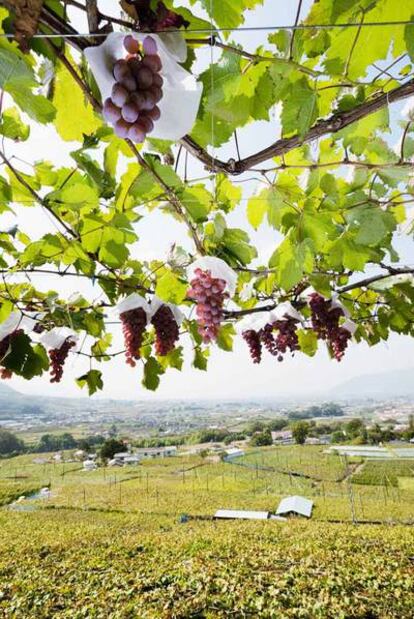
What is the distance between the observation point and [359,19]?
0.69 metres

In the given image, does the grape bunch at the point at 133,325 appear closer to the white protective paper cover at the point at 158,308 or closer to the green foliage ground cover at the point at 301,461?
the white protective paper cover at the point at 158,308

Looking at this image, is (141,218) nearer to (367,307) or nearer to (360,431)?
(367,307)

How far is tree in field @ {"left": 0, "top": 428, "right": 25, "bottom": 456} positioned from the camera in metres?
82.8

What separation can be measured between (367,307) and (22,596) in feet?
39.6

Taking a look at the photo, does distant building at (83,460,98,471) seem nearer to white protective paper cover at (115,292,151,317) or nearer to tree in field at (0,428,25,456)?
tree in field at (0,428,25,456)

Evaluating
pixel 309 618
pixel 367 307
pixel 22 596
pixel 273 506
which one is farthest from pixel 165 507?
pixel 367 307

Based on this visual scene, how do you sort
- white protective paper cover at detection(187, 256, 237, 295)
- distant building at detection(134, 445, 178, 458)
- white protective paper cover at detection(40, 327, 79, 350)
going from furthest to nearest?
distant building at detection(134, 445, 178, 458), white protective paper cover at detection(40, 327, 79, 350), white protective paper cover at detection(187, 256, 237, 295)

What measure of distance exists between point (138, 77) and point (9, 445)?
9995cm

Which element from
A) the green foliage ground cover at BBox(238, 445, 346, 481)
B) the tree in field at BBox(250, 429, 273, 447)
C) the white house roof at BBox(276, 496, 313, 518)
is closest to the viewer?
the white house roof at BBox(276, 496, 313, 518)

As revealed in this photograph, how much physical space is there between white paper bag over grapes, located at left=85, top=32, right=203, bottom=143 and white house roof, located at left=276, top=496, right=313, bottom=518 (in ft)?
116

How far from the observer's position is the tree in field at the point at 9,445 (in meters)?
82.8

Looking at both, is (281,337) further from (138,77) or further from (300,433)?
(300,433)

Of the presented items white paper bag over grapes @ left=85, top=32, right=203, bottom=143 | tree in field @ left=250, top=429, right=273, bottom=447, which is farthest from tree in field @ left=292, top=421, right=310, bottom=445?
white paper bag over grapes @ left=85, top=32, right=203, bottom=143

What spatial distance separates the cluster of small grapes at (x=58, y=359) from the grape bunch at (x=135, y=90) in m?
1.65
